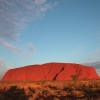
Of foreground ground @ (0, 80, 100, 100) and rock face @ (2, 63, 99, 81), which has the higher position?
rock face @ (2, 63, 99, 81)

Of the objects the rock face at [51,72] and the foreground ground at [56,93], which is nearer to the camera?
the foreground ground at [56,93]

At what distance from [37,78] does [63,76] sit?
13409 millimetres

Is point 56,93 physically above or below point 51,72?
below

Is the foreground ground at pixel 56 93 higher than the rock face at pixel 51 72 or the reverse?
the reverse

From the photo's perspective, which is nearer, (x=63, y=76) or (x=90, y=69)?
(x=63, y=76)

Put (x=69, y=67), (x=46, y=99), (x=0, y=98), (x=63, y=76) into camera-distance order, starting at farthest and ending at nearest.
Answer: (x=69, y=67) < (x=63, y=76) < (x=0, y=98) < (x=46, y=99)

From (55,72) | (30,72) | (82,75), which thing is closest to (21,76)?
(30,72)

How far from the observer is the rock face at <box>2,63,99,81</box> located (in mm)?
77812

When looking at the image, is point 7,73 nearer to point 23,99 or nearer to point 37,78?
point 37,78

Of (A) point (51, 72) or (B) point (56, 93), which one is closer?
(B) point (56, 93)

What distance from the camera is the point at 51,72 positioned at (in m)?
81.7

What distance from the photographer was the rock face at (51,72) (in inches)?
3063

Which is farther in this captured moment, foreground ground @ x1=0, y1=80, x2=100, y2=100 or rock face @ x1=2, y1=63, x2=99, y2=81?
rock face @ x1=2, y1=63, x2=99, y2=81

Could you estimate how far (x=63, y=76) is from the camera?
245 ft
